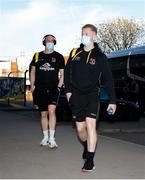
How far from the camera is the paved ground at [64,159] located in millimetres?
6465

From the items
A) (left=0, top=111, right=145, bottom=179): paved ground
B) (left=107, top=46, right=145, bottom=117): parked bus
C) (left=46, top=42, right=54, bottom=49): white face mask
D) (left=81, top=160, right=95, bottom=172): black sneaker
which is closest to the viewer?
(left=0, top=111, right=145, bottom=179): paved ground

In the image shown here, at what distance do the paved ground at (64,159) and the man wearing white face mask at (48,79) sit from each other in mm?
620

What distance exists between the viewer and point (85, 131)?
697cm

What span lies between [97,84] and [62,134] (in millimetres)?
4641

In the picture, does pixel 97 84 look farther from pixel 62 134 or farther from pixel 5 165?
pixel 62 134

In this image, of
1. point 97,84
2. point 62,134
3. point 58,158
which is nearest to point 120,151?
point 58,158

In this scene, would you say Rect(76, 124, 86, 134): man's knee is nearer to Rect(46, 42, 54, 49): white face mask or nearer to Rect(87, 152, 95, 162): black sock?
Rect(87, 152, 95, 162): black sock

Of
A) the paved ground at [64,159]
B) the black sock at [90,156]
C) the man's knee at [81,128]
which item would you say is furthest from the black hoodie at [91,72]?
the paved ground at [64,159]

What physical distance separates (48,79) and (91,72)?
2.06 metres

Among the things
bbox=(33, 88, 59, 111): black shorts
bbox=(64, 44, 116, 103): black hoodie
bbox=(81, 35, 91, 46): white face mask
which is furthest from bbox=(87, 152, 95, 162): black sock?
bbox=(33, 88, 59, 111): black shorts

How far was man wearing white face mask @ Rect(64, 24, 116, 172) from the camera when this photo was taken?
6664 millimetres

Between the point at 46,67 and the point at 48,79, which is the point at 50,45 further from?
the point at 48,79

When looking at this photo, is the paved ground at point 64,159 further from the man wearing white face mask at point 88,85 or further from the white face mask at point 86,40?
the white face mask at point 86,40

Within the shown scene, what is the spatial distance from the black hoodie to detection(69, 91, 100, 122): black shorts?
0.25ft
